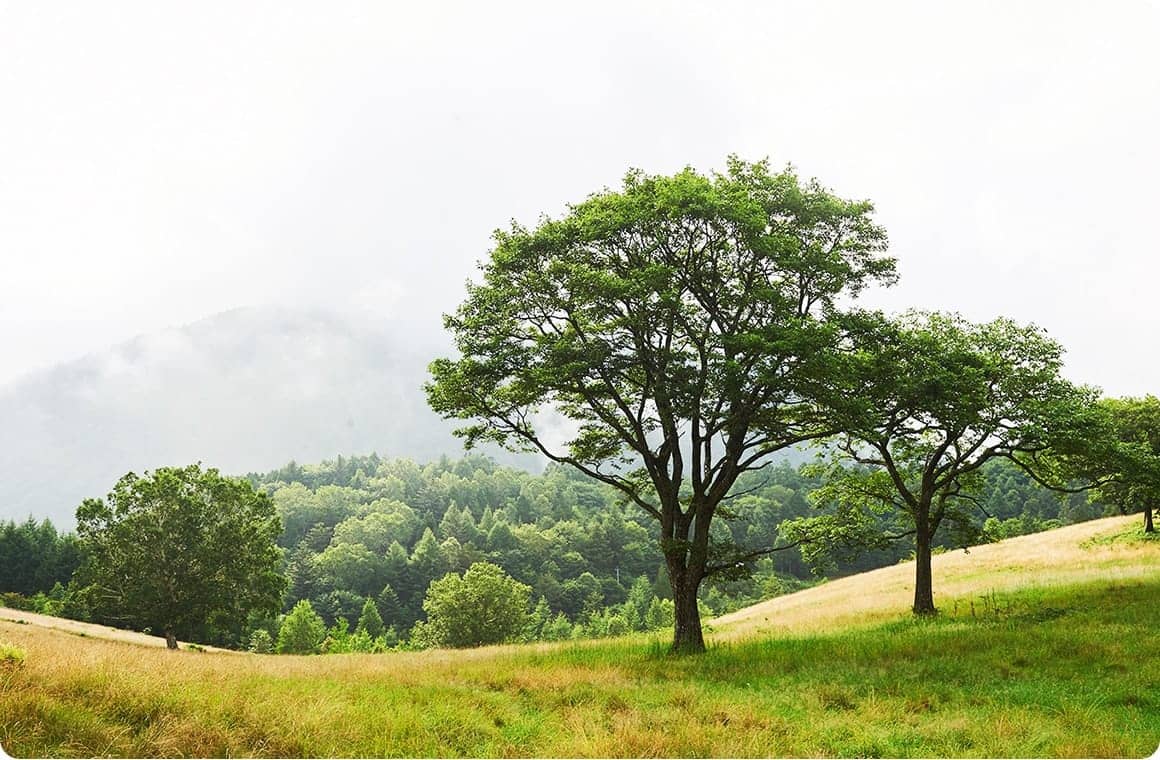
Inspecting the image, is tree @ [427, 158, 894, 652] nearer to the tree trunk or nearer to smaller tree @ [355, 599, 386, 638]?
the tree trunk

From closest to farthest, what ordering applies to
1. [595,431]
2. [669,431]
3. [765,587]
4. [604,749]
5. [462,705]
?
1. [604,749]
2. [462,705]
3. [669,431]
4. [595,431]
5. [765,587]

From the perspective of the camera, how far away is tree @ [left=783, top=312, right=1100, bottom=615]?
Answer: 2055 cm

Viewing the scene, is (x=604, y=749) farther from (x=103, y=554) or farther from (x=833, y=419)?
(x=103, y=554)

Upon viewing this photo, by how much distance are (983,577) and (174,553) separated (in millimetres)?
53131

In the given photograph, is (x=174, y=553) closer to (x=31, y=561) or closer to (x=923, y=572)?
(x=923, y=572)

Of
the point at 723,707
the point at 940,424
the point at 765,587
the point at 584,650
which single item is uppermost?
the point at 940,424

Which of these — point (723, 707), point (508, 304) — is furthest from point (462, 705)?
point (508, 304)

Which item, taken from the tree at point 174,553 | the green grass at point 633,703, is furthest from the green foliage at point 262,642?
the green grass at point 633,703

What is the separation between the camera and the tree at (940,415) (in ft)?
67.4

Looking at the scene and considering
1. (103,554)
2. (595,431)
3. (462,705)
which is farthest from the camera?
(103,554)

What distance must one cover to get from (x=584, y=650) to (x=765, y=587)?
10707 cm

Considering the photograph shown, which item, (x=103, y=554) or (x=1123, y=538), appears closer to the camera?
(x=1123, y=538)

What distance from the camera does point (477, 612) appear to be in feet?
235

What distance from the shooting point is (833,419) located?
20281 millimetres
